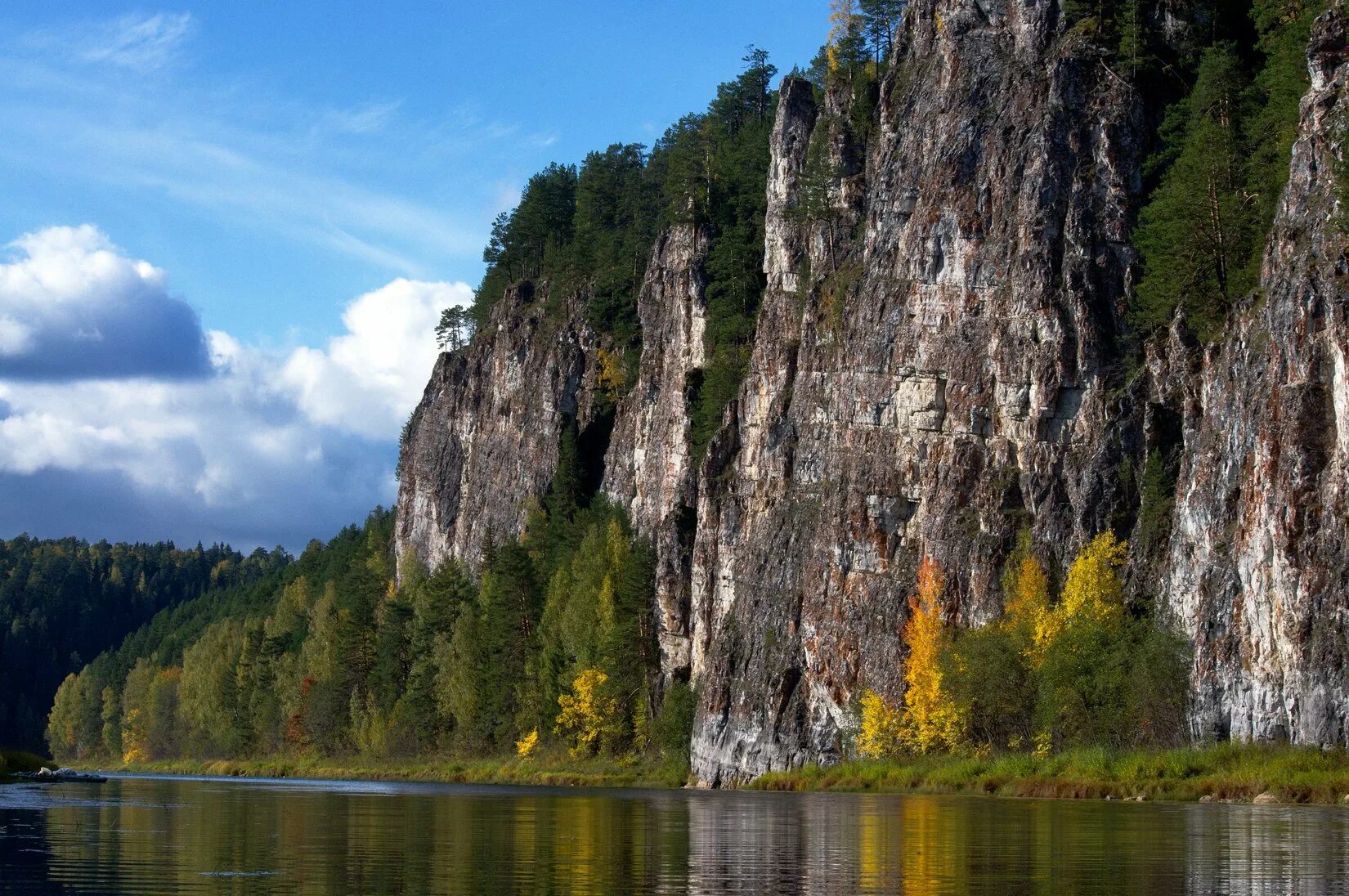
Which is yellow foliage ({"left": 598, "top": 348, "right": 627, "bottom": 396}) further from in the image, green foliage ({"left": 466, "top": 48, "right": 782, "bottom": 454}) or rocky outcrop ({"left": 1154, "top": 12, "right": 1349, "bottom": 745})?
rocky outcrop ({"left": 1154, "top": 12, "right": 1349, "bottom": 745})

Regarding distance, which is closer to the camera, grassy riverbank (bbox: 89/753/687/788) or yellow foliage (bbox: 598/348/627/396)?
grassy riverbank (bbox: 89/753/687/788)

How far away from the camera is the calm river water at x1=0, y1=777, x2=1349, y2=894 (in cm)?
2639

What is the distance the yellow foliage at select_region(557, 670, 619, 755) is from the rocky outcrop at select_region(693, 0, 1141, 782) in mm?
11402

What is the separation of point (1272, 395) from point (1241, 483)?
14.5 ft

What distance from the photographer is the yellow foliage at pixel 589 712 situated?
123m

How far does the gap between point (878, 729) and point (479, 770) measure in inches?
1787

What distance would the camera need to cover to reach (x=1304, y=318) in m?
70.6

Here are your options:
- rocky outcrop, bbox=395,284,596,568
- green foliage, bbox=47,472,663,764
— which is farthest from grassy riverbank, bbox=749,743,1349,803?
rocky outcrop, bbox=395,284,596,568

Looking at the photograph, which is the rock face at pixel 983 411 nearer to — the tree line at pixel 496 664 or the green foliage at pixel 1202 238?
the green foliage at pixel 1202 238

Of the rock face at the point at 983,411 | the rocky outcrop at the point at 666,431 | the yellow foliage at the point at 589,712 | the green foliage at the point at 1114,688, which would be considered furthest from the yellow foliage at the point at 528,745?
the green foliage at the point at 1114,688

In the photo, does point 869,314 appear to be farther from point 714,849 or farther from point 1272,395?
point 714,849

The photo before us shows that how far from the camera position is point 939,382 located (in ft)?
321

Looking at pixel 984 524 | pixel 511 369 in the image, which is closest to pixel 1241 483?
pixel 984 524

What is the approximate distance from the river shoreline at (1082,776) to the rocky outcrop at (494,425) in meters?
53.1
